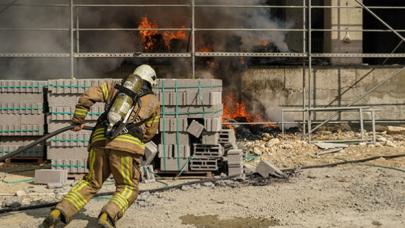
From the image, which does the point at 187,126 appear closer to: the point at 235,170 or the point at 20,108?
the point at 235,170

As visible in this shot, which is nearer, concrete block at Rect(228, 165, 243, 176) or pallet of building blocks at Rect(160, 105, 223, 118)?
concrete block at Rect(228, 165, 243, 176)

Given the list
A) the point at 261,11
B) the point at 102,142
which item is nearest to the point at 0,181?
the point at 102,142

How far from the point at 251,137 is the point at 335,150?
7.96 feet

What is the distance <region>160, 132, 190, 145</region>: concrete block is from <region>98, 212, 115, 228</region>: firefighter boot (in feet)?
11.4

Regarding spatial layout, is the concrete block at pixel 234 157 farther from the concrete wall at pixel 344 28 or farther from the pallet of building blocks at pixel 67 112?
the concrete wall at pixel 344 28

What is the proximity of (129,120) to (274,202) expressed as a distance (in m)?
2.43

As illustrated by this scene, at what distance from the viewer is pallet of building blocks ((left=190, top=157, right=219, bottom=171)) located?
29.7 feet

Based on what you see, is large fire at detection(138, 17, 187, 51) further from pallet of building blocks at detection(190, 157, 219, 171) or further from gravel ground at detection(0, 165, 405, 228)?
gravel ground at detection(0, 165, 405, 228)

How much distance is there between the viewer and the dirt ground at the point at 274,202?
Result: 648 cm

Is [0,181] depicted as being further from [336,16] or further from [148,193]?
[336,16]

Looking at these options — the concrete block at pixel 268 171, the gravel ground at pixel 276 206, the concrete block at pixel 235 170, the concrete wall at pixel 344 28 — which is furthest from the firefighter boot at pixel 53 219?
the concrete wall at pixel 344 28

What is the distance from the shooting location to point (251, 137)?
502 inches

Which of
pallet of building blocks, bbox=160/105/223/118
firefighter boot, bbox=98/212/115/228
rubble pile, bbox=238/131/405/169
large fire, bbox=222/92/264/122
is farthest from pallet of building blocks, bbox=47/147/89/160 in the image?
large fire, bbox=222/92/264/122

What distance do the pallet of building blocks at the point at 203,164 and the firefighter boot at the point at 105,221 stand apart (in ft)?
11.4
